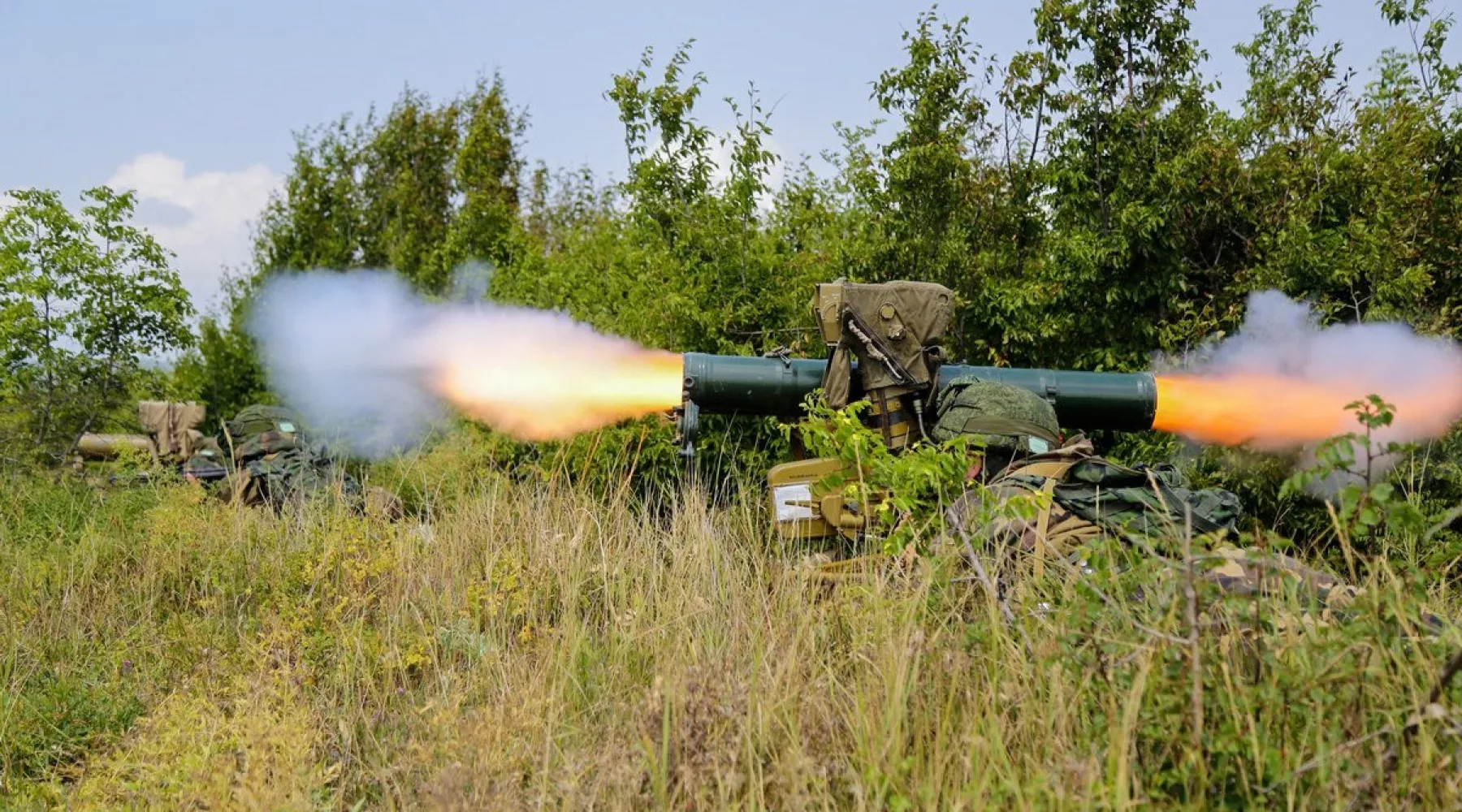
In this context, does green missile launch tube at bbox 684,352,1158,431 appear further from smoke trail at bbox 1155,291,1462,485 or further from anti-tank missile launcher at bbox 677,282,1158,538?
smoke trail at bbox 1155,291,1462,485

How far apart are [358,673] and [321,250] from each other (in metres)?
15.4

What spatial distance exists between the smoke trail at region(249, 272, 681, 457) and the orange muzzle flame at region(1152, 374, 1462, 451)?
280 centimetres

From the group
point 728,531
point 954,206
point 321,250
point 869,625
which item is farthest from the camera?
point 321,250

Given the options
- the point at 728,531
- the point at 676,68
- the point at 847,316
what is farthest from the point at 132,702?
the point at 676,68

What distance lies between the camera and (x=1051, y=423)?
19.7ft

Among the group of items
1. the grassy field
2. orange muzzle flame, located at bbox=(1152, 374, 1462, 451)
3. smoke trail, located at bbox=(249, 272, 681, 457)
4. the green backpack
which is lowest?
the grassy field

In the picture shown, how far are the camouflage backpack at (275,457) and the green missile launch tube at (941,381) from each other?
9.65 feet

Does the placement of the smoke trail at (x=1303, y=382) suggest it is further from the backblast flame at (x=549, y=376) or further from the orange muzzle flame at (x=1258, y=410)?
the backblast flame at (x=549, y=376)

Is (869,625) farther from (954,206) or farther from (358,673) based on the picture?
(954,206)

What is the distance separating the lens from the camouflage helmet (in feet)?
19.1

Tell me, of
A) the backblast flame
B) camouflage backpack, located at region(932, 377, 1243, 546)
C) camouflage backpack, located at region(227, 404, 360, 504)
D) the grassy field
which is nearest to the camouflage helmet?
camouflage backpack, located at region(932, 377, 1243, 546)

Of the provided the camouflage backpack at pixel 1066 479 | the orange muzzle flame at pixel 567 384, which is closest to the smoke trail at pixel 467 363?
the orange muzzle flame at pixel 567 384

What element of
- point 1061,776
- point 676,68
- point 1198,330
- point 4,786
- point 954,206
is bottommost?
point 4,786

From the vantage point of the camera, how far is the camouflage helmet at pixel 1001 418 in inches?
229
